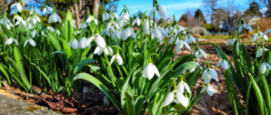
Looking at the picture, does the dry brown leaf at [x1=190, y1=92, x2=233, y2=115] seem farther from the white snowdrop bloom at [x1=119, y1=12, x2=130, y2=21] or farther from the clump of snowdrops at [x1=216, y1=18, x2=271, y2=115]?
the white snowdrop bloom at [x1=119, y1=12, x2=130, y2=21]

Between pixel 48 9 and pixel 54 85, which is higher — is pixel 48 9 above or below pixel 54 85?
above

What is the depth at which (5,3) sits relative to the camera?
421 inches

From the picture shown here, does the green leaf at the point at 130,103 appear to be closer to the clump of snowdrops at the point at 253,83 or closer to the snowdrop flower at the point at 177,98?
the snowdrop flower at the point at 177,98


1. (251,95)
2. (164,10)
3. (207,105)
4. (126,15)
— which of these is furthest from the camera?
(126,15)

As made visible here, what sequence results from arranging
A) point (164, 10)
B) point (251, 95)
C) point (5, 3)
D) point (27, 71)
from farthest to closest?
point (5, 3) < point (27, 71) < point (251, 95) < point (164, 10)

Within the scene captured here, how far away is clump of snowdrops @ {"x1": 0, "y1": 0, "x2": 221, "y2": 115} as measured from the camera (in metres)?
1.38

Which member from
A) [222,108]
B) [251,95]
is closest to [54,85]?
[222,108]

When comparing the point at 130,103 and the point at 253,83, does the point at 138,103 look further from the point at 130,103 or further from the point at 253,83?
the point at 253,83

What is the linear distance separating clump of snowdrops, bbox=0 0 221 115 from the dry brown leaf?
0.34ft

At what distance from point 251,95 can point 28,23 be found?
8.28ft

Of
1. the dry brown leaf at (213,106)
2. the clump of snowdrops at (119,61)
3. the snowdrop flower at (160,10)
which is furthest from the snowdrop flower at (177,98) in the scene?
the dry brown leaf at (213,106)

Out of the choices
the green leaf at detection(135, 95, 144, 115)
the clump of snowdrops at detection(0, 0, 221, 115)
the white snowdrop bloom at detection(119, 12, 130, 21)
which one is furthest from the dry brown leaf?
the white snowdrop bloom at detection(119, 12, 130, 21)

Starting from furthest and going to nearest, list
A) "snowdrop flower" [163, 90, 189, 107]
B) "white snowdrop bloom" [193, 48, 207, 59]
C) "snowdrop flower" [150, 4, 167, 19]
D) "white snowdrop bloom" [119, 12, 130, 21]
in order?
"white snowdrop bloom" [119, 12, 130, 21] < "white snowdrop bloom" [193, 48, 207, 59] < "snowdrop flower" [150, 4, 167, 19] < "snowdrop flower" [163, 90, 189, 107]

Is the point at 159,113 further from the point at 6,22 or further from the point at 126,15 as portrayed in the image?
the point at 6,22
